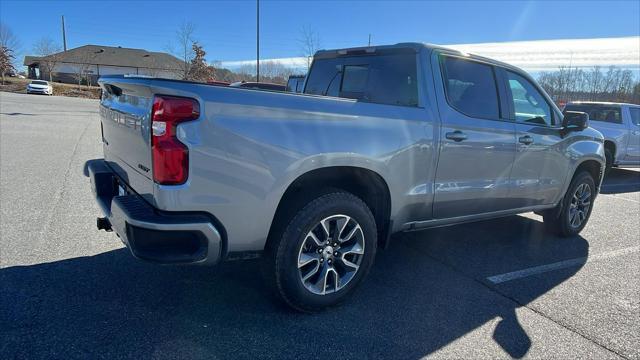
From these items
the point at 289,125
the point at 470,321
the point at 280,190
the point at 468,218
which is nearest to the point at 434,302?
the point at 470,321

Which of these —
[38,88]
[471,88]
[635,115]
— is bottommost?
[635,115]

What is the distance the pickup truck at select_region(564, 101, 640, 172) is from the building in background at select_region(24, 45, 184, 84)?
5899 cm

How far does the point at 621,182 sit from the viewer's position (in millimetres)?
10188

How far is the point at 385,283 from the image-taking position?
3771 mm

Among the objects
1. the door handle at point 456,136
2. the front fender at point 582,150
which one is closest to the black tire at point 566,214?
the front fender at point 582,150

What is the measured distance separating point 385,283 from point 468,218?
1018 millimetres

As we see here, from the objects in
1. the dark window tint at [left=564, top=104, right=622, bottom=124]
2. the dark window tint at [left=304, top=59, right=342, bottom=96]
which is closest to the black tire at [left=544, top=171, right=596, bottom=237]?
the dark window tint at [left=304, top=59, right=342, bottom=96]

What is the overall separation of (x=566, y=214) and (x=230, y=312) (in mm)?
4172

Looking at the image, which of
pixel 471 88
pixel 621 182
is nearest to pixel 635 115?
pixel 621 182

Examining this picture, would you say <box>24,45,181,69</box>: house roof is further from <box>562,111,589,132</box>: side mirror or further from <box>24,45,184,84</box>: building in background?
<box>562,111,589,132</box>: side mirror

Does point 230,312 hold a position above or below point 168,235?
below

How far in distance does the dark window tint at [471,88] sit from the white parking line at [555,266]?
1.48 m

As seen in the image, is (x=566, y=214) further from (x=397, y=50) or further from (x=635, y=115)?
(x=635, y=115)

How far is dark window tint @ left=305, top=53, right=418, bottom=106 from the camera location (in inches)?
146
